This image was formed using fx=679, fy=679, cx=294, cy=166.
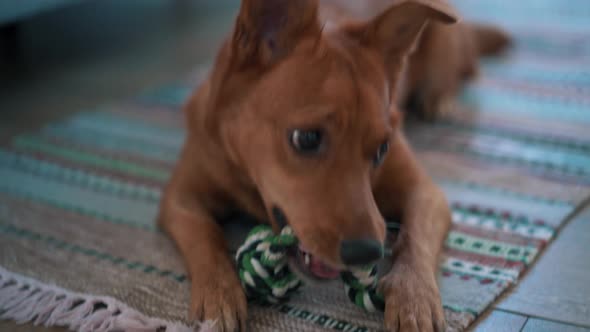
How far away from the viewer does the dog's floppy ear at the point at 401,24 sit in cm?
178

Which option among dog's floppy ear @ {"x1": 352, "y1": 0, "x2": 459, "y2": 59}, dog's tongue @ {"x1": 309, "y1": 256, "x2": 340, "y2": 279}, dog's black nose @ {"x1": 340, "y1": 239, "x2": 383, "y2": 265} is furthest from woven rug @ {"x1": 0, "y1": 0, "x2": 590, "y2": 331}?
dog's floppy ear @ {"x1": 352, "y1": 0, "x2": 459, "y2": 59}

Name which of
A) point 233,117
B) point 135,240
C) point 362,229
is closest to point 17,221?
point 135,240

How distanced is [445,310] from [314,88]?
661mm

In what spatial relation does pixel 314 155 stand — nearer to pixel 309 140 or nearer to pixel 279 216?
pixel 309 140

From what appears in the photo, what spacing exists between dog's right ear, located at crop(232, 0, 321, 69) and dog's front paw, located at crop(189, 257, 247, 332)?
0.57 metres

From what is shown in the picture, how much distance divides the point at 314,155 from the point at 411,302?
0.43m

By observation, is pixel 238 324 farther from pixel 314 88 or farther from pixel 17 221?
pixel 17 221

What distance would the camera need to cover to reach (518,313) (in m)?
1.75

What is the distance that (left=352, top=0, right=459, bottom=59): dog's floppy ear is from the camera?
1778 millimetres

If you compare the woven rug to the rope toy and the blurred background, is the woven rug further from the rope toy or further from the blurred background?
the blurred background

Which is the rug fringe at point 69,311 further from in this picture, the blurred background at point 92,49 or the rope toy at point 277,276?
the blurred background at point 92,49

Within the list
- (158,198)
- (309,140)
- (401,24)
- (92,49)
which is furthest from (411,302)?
(92,49)

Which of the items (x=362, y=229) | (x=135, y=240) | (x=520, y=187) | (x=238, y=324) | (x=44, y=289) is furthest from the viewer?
(x=520, y=187)

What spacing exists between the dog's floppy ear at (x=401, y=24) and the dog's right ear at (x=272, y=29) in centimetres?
16
